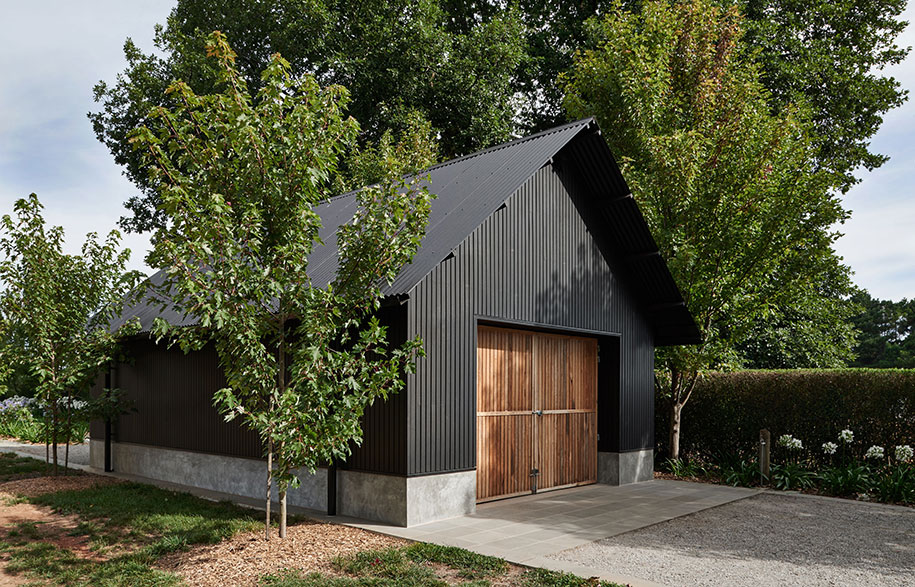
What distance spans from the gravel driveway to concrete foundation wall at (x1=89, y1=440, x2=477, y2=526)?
73.0 inches

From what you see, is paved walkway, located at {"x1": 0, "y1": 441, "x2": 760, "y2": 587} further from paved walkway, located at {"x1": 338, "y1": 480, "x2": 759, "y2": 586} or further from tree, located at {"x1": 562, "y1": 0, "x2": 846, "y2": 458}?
tree, located at {"x1": 562, "y1": 0, "x2": 846, "y2": 458}

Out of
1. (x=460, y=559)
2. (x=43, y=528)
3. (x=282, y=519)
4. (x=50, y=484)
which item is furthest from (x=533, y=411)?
(x=50, y=484)

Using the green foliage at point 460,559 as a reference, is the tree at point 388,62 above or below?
above

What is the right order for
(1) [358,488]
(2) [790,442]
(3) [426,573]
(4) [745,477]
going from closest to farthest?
(3) [426,573]
(1) [358,488]
(2) [790,442]
(4) [745,477]

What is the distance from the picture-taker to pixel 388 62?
75.8 feet

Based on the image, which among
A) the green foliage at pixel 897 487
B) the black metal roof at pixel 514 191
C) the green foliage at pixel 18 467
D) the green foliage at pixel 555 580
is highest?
the black metal roof at pixel 514 191

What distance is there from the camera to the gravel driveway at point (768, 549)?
21.2ft

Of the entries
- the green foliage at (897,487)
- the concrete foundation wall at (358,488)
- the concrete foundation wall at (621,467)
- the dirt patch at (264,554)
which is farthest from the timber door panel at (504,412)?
the green foliage at (897,487)

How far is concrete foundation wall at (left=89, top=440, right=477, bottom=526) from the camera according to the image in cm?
820

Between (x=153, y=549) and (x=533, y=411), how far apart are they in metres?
5.35

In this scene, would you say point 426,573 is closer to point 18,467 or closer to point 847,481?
point 847,481

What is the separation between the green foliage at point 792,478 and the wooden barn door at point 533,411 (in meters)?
2.93

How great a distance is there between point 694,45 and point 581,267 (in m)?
5.97

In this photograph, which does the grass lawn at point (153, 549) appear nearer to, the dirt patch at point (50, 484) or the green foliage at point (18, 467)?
the dirt patch at point (50, 484)
